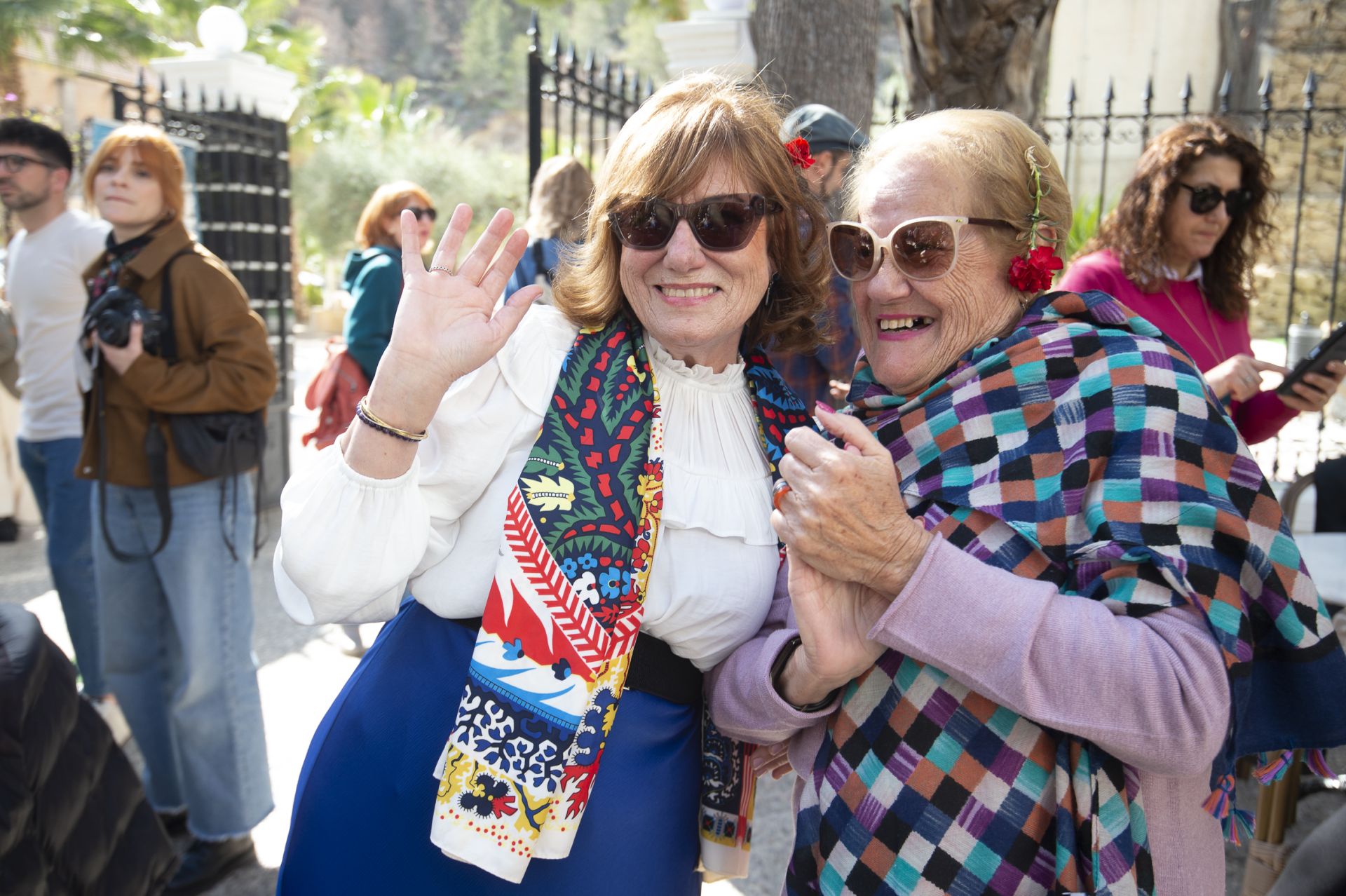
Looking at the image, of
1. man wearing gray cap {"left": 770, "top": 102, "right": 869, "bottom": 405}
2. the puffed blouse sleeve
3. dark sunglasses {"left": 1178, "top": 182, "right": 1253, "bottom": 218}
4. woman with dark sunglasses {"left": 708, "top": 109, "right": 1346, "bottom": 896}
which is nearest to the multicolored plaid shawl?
woman with dark sunglasses {"left": 708, "top": 109, "right": 1346, "bottom": 896}

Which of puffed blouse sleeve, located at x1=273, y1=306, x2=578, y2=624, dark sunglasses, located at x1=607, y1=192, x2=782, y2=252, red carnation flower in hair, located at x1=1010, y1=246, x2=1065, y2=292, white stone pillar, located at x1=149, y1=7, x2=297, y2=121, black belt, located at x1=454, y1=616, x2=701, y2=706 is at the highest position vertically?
white stone pillar, located at x1=149, y1=7, x2=297, y2=121

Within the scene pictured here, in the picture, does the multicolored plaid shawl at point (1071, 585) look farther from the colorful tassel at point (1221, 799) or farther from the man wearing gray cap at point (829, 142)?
the man wearing gray cap at point (829, 142)

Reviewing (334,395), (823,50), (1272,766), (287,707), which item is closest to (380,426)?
(1272,766)

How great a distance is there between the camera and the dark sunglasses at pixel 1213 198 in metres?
3.15

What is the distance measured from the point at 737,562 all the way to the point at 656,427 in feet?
0.87

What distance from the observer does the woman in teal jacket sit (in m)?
4.95

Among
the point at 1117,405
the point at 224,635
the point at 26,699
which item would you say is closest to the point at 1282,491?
the point at 1117,405

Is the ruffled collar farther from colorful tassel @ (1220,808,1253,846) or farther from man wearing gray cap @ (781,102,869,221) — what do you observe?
man wearing gray cap @ (781,102,869,221)

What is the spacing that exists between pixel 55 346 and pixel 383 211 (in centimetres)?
171

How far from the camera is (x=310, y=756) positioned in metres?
1.71

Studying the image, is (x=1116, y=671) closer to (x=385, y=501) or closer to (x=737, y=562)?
(x=737, y=562)

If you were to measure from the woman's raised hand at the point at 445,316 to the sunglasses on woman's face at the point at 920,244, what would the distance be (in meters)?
0.54

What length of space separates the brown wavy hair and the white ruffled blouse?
10 centimetres

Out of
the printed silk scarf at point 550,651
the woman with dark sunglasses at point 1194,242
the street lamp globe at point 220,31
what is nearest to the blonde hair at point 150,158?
the printed silk scarf at point 550,651
